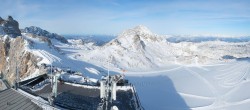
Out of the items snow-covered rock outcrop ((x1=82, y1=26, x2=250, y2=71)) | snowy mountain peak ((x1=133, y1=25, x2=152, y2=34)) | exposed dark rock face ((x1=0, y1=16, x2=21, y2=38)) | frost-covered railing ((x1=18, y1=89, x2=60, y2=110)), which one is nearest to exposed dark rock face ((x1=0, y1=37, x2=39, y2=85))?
exposed dark rock face ((x1=0, y1=16, x2=21, y2=38))

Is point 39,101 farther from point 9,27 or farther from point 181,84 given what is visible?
point 9,27

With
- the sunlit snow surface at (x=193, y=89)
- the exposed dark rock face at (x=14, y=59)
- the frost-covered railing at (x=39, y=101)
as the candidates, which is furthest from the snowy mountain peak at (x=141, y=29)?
the frost-covered railing at (x=39, y=101)

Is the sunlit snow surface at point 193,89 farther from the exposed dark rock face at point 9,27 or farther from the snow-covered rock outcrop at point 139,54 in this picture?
the exposed dark rock face at point 9,27

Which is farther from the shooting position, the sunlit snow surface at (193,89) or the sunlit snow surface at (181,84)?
the sunlit snow surface at (181,84)

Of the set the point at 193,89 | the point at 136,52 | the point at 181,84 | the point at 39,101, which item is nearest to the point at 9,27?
the point at 136,52

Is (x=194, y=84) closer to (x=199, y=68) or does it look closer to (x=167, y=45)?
(x=199, y=68)

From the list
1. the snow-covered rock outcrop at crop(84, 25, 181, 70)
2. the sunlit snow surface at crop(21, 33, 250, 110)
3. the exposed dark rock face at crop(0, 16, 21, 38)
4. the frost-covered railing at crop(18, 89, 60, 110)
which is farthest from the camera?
the snow-covered rock outcrop at crop(84, 25, 181, 70)

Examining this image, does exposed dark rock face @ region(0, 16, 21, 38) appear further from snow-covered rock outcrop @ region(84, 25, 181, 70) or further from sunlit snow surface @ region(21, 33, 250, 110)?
snow-covered rock outcrop @ region(84, 25, 181, 70)

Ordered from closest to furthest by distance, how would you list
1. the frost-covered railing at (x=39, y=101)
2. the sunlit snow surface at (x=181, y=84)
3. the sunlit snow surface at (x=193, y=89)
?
the frost-covered railing at (x=39, y=101) < the sunlit snow surface at (x=193, y=89) < the sunlit snow surface at (x=181, y=84)
